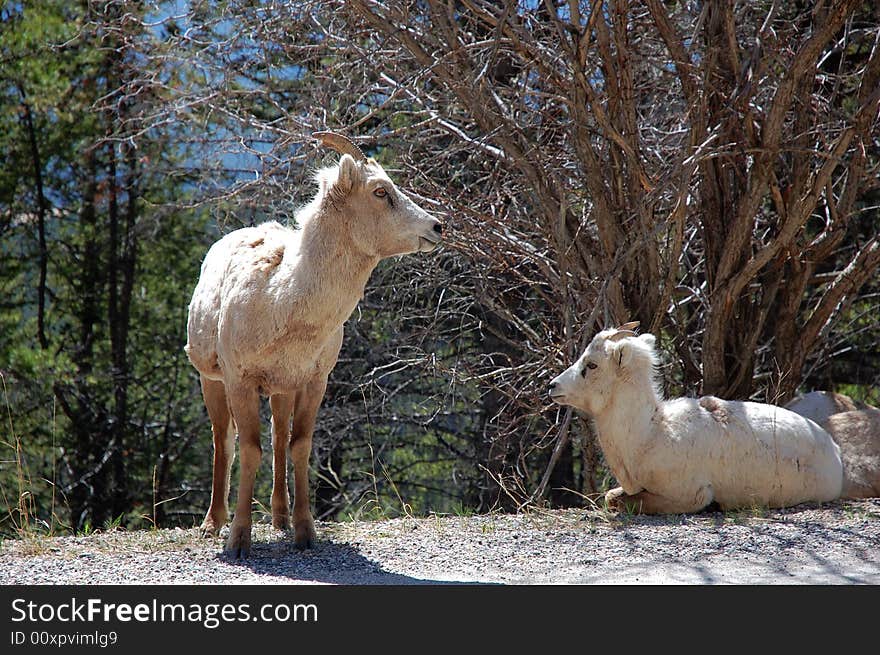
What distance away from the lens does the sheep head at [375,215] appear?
19.7 ft

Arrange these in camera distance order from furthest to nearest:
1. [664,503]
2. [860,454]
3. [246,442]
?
1. [860,454]
2. [664,503]
3. [246,442]

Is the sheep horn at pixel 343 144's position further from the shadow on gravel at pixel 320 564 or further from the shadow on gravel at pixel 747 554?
the shadow on gravel at pixel 747 554

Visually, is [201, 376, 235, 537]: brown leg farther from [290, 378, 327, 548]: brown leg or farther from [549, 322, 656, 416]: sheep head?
[549, 322, 656, 416]: sheep head

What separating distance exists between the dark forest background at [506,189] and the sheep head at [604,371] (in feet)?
1.05

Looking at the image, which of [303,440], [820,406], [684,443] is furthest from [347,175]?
[820,406]

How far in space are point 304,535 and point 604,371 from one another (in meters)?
2.42

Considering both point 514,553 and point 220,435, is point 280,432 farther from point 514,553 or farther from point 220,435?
point 514,553

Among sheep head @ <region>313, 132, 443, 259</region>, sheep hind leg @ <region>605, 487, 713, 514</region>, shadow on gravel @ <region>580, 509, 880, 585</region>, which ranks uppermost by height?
sheep head @ <region>313, 132, 443, 259</region>

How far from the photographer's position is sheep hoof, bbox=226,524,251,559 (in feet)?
19.4

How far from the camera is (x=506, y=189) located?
30.4 ft

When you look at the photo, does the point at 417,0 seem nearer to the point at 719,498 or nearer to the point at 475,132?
the point at 475,132

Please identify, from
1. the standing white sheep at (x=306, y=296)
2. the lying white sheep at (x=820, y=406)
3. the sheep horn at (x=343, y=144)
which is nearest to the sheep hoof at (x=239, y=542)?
the standing white sheep at (x=306, y=296)

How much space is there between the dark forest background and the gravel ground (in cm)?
68

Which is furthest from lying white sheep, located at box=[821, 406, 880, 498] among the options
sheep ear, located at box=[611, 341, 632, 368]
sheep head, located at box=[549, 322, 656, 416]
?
sheep ear, located at box=[611, 341, 632, 368]
